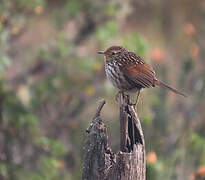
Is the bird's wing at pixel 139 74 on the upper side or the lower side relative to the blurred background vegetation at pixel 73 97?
lower

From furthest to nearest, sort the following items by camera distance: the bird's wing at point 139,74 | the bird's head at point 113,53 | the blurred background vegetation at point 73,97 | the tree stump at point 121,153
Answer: the blurred background vegetation at point 73,97
the bird's head at point 113,53
the bird's wing at point 139,74
the tree stump at point 121,153

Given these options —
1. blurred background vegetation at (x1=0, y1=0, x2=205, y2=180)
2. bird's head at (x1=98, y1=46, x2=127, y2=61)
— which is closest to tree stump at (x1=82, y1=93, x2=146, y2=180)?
bird's head at (x1=98, y1=46, x2=127, y2=61)

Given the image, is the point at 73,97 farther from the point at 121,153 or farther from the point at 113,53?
the point at 121,153

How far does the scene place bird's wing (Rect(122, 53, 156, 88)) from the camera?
601 centimetres

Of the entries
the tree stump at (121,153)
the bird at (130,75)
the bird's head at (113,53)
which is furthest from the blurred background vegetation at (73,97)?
the tree stump at (121,153)

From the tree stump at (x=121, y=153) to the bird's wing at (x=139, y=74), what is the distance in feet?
2.81

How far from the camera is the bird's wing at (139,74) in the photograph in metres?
6.01

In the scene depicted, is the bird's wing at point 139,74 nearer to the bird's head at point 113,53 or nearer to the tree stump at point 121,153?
the bird's head at point 113,53

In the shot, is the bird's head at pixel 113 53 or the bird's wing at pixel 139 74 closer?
the bird's wing at pixel 139 74

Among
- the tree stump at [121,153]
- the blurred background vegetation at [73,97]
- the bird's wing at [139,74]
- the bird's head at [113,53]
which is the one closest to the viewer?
the tree stump at [121,153]

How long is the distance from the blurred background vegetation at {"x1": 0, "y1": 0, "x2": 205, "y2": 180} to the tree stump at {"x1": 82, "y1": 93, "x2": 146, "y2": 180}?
2.23 metres

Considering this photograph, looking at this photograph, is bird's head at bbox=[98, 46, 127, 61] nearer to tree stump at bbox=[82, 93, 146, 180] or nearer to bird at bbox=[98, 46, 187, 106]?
bird at bbox=[98, 46, 187, 106]

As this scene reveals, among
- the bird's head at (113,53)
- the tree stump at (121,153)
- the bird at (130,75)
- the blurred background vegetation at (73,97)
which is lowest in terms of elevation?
the tree stump at (121,153)

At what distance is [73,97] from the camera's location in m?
10.0
